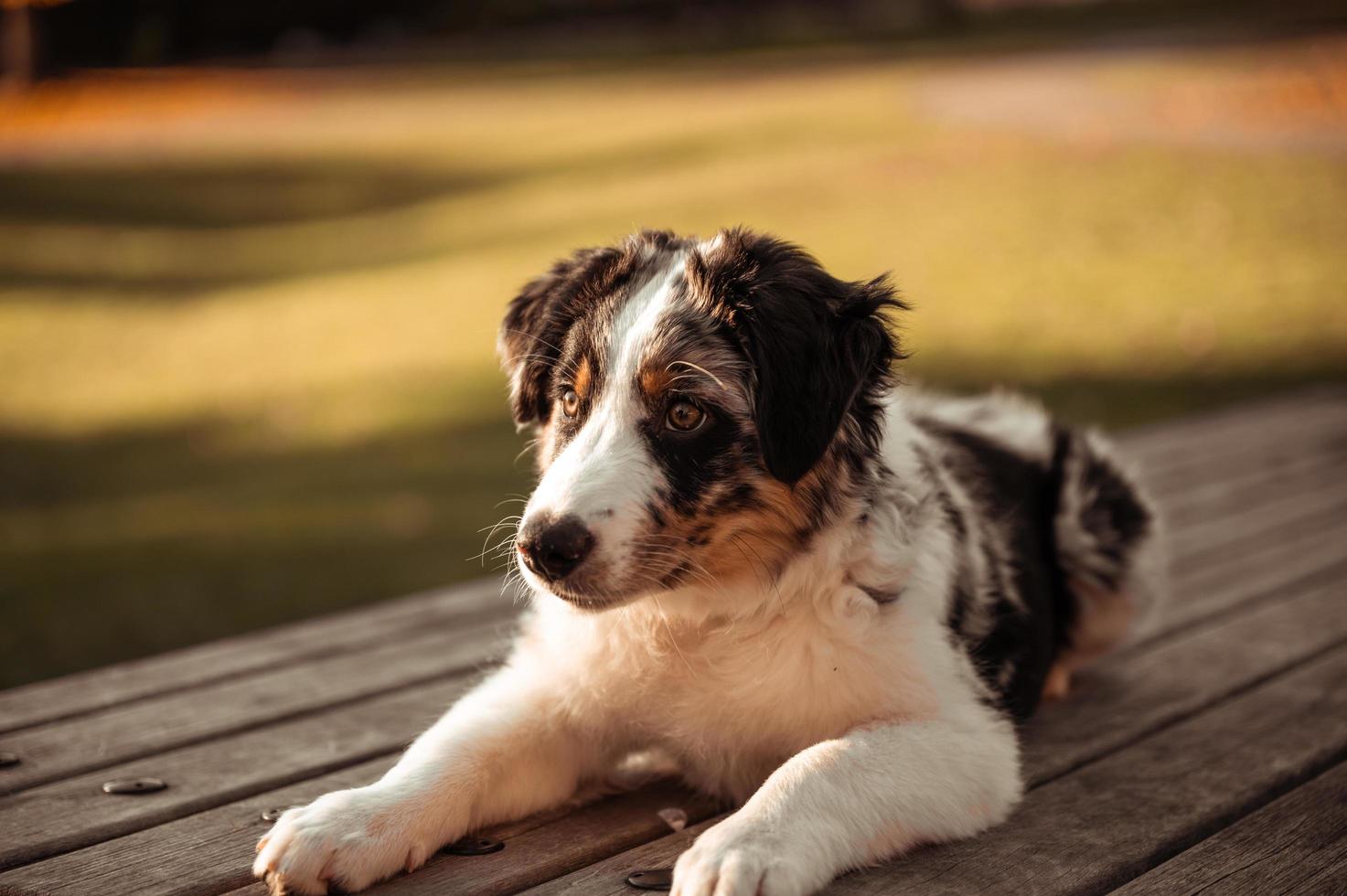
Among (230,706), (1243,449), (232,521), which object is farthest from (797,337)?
(232,521)

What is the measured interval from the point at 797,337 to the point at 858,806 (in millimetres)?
1178

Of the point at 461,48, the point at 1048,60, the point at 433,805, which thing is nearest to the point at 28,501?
the point at 433,805

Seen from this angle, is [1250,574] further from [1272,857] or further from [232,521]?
[232,521]

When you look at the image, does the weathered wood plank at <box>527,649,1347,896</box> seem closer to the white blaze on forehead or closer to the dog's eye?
the white blaze on forehead

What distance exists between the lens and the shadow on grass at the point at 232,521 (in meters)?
7.75

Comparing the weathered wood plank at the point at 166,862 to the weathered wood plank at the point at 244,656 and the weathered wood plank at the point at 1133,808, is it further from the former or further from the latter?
the weathered wood plank at the point at 244,656

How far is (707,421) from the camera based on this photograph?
11.4 ft

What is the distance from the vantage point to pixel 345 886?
3145 millimetres

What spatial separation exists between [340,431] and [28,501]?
2513 millimetres

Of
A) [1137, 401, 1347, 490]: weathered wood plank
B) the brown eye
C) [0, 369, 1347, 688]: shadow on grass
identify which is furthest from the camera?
[0, 369, 1347, 688]: shadow on grass

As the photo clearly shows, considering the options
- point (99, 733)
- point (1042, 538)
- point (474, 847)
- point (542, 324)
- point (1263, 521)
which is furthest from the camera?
point (1263, 521)

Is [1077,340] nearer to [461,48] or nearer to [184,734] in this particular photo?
[184,734]

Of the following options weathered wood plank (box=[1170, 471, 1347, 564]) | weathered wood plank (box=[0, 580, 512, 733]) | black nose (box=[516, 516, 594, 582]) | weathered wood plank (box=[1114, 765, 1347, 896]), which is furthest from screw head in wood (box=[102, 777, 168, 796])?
weathered wood plank (box=[1170, 471, 1347, 564])

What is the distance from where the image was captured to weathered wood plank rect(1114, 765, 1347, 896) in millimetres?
3156
